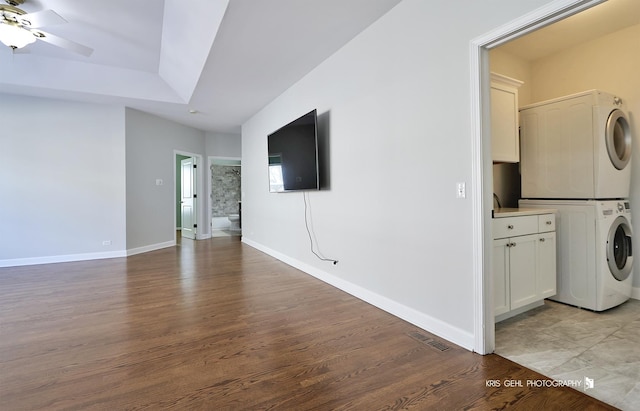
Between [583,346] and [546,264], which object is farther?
[546,264]

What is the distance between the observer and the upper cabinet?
2547mm

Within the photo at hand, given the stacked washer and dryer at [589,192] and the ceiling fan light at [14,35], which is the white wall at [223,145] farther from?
the stacked washer and dryer at [589,192]

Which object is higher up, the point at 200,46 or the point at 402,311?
the point at 200,46

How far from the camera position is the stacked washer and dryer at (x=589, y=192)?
2.54 m

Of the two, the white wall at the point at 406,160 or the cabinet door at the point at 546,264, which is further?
the cabinet door at the point at 546,264

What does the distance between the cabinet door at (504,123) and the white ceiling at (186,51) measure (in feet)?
3.88

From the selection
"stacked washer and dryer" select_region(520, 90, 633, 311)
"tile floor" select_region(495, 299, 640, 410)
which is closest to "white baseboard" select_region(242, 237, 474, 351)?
"tile floor" select_region(495, 299, 640, 410)

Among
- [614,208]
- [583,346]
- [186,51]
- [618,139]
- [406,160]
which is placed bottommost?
[583,346]

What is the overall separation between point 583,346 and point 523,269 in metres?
0.60

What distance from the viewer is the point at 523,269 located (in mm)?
2375

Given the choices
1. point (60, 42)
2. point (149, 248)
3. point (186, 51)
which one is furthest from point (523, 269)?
point (149, 248)

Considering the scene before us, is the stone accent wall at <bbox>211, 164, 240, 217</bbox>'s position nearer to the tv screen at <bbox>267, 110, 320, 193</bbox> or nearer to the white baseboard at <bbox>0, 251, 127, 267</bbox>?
the white baseboard at <bbox>0, 251, 127, 267</bbox>

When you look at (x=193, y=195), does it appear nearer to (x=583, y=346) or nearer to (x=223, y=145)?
(x=223, y=145)

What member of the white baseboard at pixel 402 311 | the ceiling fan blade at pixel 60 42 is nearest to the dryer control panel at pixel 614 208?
the white baseboard at pixel 402 311
